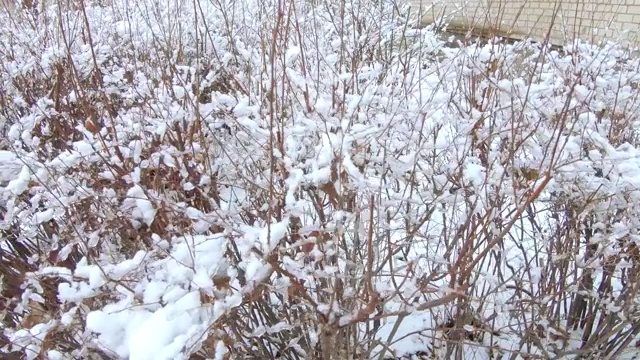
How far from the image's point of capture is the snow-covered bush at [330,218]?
145cm

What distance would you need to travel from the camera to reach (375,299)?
4.51ft

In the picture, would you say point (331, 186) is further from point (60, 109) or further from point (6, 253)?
point (60, 109)

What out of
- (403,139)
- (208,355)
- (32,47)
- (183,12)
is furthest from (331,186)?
(183,12)

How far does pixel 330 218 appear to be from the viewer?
5.63 feet

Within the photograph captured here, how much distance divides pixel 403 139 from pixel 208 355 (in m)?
0.97

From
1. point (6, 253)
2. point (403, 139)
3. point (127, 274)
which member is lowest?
point (6, 253)

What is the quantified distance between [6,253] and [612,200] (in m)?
2.37

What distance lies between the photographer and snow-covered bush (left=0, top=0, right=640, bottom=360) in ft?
4.75

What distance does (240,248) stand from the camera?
61.4 inches

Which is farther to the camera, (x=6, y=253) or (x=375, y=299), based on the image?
(x=6, y=253)

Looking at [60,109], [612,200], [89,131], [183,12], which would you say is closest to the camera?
[612,200]

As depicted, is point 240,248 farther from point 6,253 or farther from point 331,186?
point 6,253

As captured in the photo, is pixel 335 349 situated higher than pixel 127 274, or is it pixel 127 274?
pixel 127 274

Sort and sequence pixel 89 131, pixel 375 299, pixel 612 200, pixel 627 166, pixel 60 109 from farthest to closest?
pixel 60 109 → pixel 89 131 → pixel 612 200 → pixel 627 166 → pixel 375 299
